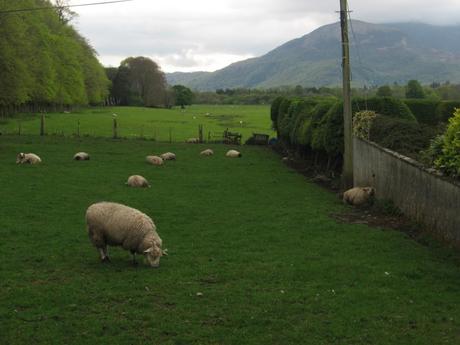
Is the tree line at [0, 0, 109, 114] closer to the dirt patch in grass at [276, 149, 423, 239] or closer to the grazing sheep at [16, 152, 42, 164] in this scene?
the grazing sheep at [16, 152, 42, 164]

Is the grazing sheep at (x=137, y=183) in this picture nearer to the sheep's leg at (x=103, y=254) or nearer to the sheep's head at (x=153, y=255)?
the sheep's leg at (x=103, y=254)

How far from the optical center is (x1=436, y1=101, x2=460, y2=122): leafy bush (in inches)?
1362

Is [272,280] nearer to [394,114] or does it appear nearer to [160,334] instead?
[160,334]

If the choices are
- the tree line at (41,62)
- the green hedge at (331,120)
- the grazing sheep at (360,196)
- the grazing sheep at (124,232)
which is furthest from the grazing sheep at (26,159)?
the grazing sheep at (124,232)

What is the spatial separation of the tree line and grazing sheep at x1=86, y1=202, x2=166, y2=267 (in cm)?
3518

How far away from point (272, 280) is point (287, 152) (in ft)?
119

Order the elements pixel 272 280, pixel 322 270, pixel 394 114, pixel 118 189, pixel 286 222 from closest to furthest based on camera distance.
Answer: pixel 272 280
pixel 322 270
pixel 286 222
pixel 118 189
pixel 394 114

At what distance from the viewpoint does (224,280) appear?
11656mm

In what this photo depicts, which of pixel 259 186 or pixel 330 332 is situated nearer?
pixel 330 332

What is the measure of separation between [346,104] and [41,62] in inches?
2218

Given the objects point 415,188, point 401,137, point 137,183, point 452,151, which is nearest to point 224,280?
point 452,151

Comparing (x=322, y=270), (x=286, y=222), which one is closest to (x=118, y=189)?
(x=286, y=222)

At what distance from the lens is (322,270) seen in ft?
40.7

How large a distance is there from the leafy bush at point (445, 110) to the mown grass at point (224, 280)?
15733mm
